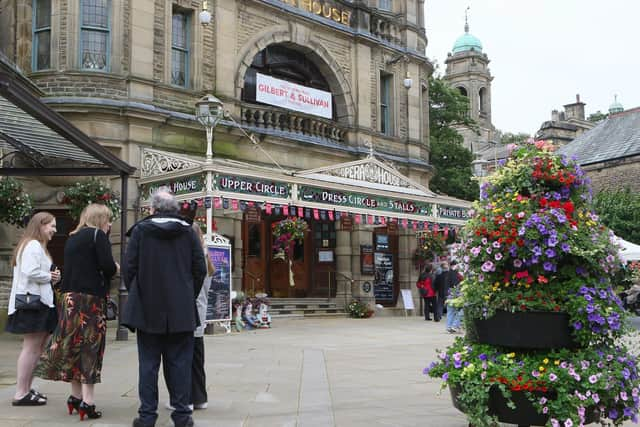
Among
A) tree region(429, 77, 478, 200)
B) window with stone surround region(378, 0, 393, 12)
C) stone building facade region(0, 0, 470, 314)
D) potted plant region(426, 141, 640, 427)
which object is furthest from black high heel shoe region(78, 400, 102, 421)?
tree region(429, 77, 478, 200)

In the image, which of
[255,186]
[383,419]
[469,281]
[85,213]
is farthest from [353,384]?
[255,186]

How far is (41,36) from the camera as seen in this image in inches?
646

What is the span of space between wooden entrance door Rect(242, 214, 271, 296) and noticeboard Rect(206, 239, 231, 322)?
4.50m

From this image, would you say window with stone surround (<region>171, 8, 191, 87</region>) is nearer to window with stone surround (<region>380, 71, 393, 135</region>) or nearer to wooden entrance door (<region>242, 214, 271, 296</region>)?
wooden entrance door (<region>242, 214, 271, 296</region>)

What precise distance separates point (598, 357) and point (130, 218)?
42.0ft

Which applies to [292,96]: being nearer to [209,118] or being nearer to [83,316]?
[209,118]

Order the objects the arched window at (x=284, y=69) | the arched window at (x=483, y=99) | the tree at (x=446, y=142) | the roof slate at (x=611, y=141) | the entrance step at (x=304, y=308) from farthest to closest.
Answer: the arched window at (x=483, y=99) < the roof slate at (x=611, y=141) < the tree at (x=446, y=142) < the arched window at (x=284, y=69) < the entrance step at (x=304, y=308)

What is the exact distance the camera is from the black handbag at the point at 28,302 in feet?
21.0

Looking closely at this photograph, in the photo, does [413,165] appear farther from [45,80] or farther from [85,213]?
[85,213]

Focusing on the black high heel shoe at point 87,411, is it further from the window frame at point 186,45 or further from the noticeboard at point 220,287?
the window frame at point 186,45

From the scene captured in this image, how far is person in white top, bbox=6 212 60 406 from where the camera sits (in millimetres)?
6359

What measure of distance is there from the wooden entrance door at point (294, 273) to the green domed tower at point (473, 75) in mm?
64687

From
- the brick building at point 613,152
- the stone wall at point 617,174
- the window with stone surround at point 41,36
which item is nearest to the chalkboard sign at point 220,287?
the window with stone surround at point 41,36

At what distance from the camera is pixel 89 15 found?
16.2 meters
